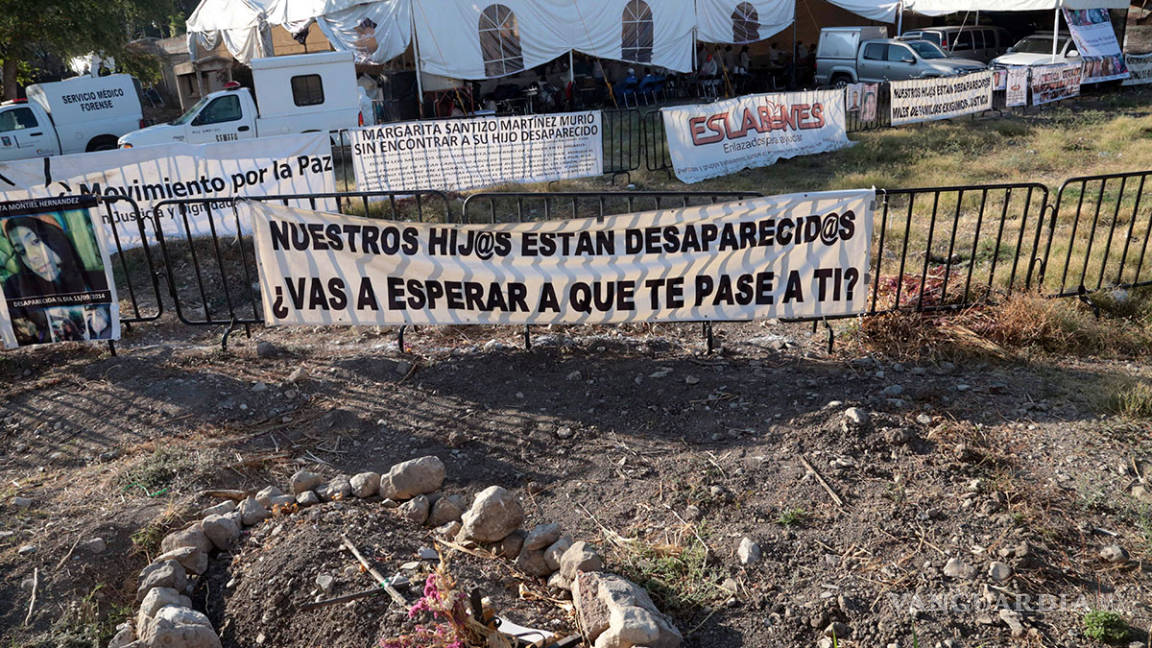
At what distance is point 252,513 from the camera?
4141mm

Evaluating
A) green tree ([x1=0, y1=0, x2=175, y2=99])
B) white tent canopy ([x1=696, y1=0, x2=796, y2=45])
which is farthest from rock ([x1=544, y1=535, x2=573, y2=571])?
white tent canopy ([x1=696, y1=0, x2=796, y2=45])

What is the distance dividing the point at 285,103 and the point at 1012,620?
17292mm

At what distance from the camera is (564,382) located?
5.68 meters

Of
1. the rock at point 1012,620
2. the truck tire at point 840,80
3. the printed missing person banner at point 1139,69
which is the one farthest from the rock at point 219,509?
the printed missing person banner at point 1139,69

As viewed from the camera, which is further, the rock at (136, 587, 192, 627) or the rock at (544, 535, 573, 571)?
the rock at (544, 535, 573, 571)

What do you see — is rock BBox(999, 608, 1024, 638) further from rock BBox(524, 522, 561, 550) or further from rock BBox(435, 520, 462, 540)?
rock BBox(435, 520, 462, 540)

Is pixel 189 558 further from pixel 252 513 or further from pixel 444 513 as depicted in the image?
pixel 444 513

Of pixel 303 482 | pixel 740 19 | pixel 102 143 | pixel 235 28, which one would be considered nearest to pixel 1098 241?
pixel 303 482

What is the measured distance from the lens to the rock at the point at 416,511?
4.16 meters

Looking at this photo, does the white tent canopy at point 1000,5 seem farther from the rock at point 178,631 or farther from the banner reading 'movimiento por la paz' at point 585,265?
the rock at point 178,631

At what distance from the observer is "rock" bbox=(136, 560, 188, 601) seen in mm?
3656

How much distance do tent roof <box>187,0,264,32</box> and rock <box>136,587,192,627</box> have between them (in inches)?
913

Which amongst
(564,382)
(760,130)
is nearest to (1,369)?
(564,382)

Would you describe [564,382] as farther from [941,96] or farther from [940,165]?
[941,96]
